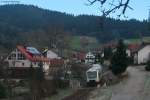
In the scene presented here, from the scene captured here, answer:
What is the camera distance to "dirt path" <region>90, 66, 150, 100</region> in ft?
159

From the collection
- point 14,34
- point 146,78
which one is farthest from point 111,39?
point 146,78

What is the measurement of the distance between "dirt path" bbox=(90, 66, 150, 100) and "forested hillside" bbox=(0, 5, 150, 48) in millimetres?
29258

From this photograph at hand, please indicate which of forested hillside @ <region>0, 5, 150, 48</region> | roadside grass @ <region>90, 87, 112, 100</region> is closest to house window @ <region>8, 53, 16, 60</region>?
forested hillside @ <region>0, 5, 150, 48</region>

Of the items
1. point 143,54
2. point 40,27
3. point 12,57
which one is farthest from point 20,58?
point 40,27

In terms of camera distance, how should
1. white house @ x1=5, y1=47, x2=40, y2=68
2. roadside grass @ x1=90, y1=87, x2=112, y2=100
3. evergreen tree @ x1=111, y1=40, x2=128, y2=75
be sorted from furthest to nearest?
white house @ x1=5, y1=47, x2=40, y2=68
evergreen tree @ x1=111, y1=40, x2=128, y2=75
roadside grass @ x1=90, y1=87, x2=112, y2=100

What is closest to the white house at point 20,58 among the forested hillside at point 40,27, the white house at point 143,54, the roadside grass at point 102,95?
the forested hillside at point 40,27

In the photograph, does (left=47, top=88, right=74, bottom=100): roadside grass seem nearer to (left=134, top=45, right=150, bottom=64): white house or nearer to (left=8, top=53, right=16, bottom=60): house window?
(left=8, top=53, right=16, bottom=60): house window

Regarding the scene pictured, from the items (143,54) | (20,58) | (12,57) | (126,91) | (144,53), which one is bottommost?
(126,91)

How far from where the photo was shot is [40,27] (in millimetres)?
146875

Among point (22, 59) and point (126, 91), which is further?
point (22, 59)

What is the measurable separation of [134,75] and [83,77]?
817 centimetres

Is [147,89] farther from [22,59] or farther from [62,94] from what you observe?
[22,59]

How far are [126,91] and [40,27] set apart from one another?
9546 centimetres

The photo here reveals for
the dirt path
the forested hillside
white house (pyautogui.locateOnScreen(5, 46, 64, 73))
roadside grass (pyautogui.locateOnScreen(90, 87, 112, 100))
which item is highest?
the forested hillside
